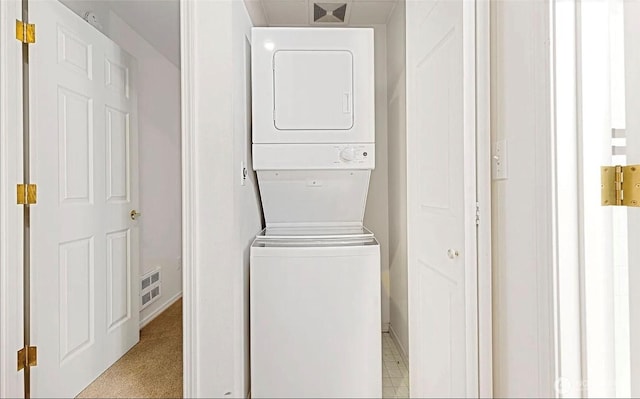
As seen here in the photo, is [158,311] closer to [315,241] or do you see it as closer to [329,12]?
[315,241]

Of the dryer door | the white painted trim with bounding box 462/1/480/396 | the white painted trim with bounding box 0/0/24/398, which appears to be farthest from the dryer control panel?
the white painted trim with bounding box 0/0/24/398

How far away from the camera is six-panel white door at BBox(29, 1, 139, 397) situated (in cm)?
184

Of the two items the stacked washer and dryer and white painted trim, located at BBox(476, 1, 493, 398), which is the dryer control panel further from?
white painted trim, located at BBox(476, 1, 493, 398)

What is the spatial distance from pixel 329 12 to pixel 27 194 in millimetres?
2201

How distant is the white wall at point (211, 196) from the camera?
1586 mm

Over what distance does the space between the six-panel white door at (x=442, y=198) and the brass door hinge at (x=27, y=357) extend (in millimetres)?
1709

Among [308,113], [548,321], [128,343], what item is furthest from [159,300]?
[548,321]

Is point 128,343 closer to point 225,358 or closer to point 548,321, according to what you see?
point 225,358

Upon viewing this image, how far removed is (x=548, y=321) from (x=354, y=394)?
3.65 feet

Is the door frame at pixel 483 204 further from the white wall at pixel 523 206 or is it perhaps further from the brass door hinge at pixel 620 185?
the brass door hinge at pixel 620 185

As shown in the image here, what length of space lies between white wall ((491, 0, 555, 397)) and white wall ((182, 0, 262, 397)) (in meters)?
0.99

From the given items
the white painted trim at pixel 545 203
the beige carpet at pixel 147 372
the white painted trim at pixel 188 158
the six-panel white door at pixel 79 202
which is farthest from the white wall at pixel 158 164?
the white painted trim at pixel 545 203

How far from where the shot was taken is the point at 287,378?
1865 mm

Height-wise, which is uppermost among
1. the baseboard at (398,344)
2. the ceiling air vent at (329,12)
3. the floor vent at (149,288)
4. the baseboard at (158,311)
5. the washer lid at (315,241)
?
the ceiling air vent at (329,12)
